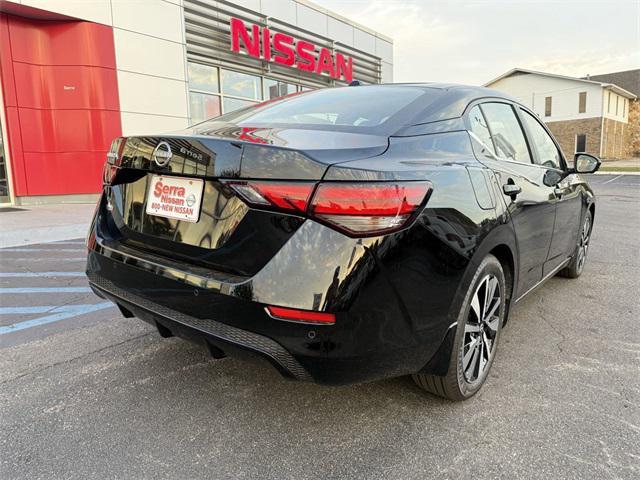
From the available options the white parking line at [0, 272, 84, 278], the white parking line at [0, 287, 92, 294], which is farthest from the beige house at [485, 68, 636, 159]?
the white parking line at [0, 287, 92, 294]

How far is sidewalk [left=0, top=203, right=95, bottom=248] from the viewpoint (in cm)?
674

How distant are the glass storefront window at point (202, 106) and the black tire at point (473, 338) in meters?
11.5

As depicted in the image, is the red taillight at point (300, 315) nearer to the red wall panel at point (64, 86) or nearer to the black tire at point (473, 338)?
the black tire at point (473, 338)

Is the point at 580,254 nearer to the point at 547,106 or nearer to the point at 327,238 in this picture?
the point at 327,238

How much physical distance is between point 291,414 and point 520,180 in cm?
181

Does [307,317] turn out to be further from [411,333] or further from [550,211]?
[550,211]

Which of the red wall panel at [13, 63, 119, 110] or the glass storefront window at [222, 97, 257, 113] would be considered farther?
the glass storefront window at [222, 97, 257, 113]

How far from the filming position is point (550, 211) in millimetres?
3188

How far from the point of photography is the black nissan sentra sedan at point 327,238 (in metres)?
1.70

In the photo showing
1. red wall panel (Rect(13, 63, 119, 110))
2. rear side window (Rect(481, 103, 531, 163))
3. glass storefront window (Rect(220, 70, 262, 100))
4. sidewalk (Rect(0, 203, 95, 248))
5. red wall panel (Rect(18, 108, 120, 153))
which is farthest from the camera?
glass storefront window (Rect(220, 70, 262, 100))

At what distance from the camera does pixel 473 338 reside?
2.36 meters

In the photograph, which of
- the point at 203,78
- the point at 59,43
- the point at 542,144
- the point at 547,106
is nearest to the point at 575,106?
the point at 547,106

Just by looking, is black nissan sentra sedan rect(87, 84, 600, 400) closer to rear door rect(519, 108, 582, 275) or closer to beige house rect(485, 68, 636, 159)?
rear door rect(519, 108, 582, 275)

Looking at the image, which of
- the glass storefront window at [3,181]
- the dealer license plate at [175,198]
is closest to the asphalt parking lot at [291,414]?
the dealer license plate at [175,198]
